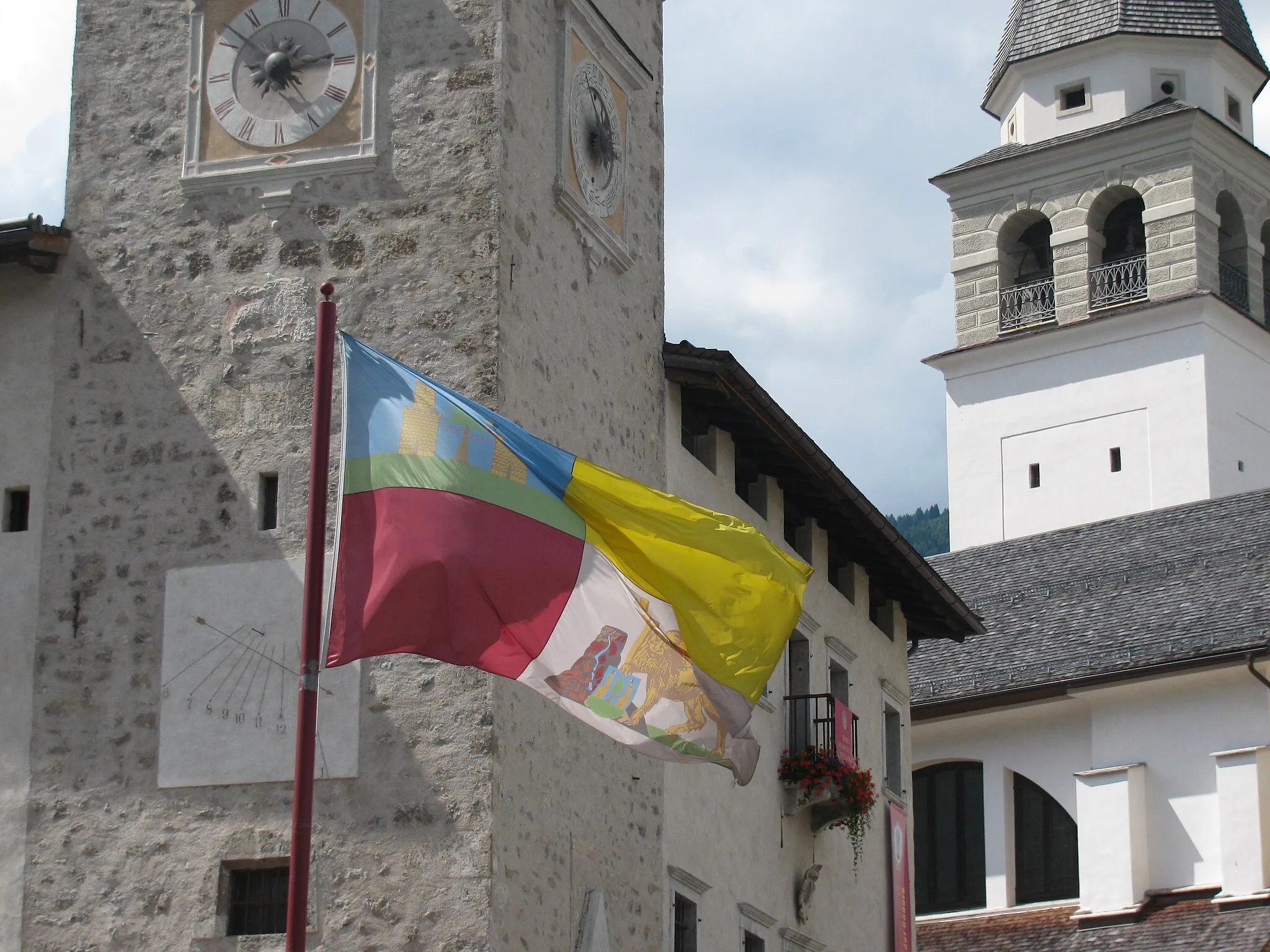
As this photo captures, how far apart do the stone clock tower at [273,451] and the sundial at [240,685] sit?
0.08 ft

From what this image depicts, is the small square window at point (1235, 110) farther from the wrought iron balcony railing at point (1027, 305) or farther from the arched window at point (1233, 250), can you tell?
the wrought iron balcony railing at point (1027, 305)

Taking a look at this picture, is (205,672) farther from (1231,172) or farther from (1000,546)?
(1231,172)

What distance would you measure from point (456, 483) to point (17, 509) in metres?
6.40

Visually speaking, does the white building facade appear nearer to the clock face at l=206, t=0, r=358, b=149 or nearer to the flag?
the clock face at l=206, t=0, r=358, b=149

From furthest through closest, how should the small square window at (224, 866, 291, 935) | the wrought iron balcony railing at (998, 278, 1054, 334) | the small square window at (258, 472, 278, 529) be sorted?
the wrought iron balcony railing at (998, 278, 1054, 334) < the small square window at (258, 472, 278, 529) < the small square window at (224, 866, 291, 935)

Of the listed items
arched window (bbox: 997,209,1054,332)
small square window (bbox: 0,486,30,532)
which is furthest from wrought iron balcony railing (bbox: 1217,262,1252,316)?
small square window (bbox: 0,486,30,532)

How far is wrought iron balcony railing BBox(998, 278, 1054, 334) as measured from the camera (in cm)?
5369

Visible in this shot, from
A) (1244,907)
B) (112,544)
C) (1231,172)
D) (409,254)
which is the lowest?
(1244,907)

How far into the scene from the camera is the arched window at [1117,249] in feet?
173

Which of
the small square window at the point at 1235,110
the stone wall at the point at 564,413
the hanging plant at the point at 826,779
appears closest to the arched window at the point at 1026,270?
the small square window at the point at 1235,110

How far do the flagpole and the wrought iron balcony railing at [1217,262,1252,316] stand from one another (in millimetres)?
38379

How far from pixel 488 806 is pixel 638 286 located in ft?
20.1

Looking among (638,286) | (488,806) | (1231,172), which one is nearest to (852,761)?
(638,286)

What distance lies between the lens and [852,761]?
27.9m
